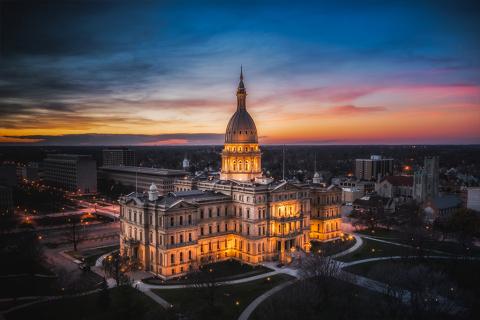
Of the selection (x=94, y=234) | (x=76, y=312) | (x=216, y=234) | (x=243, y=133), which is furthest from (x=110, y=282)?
(x=243, y=133)

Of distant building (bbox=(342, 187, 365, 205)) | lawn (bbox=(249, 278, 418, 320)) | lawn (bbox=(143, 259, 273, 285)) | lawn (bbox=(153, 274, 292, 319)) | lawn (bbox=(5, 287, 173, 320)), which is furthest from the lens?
distant building (bbox=(342, 187, 365, 205))

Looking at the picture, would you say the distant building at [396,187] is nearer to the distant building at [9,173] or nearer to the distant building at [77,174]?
the distant building at [77,174]

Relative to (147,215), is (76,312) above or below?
below

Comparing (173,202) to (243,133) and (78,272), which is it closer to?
(78,272)

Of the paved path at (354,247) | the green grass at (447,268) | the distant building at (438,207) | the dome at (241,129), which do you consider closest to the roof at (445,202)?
the distant building at (438,207)

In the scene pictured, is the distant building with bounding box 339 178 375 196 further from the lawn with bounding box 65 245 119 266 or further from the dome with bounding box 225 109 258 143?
the lawn with bounding box 65 245 119 266

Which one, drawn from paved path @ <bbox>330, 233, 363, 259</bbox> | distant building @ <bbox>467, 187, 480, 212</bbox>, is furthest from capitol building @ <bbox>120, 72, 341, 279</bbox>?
distant building @ <bbox>467, 187, 480, 212</bbox>
